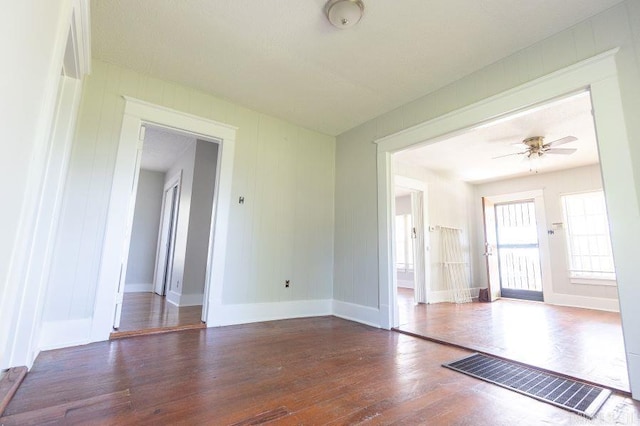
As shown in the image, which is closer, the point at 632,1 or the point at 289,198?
the point at 632,1

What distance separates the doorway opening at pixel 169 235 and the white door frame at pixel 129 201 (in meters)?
0.14

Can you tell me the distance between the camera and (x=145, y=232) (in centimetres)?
629

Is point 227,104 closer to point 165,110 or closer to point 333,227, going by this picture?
point 165,110

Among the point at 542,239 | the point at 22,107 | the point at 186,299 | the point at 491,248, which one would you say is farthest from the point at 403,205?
the point at 22,107

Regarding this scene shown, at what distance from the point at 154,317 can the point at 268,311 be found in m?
1.30

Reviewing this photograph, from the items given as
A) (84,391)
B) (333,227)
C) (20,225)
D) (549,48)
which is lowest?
(84,391)

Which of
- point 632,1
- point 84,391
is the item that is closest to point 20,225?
point 84,391

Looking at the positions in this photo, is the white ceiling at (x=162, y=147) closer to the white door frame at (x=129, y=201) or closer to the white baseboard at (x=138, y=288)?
the white door frame at (x=129, y=201)

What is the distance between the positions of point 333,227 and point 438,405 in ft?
9.28

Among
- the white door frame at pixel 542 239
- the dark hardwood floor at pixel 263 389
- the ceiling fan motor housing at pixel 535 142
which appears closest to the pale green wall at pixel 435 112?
the dark hardwood floor at pixel 263 389

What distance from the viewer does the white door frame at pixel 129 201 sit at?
2635 millimetres

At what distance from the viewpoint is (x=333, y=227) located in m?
4.27

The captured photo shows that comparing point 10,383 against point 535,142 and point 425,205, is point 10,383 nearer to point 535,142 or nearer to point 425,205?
point 425,205

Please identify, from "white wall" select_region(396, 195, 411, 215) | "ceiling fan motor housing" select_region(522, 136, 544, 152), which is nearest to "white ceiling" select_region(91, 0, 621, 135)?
"ceiling fan motor housing" select_region(522, 136, 544, 152)
